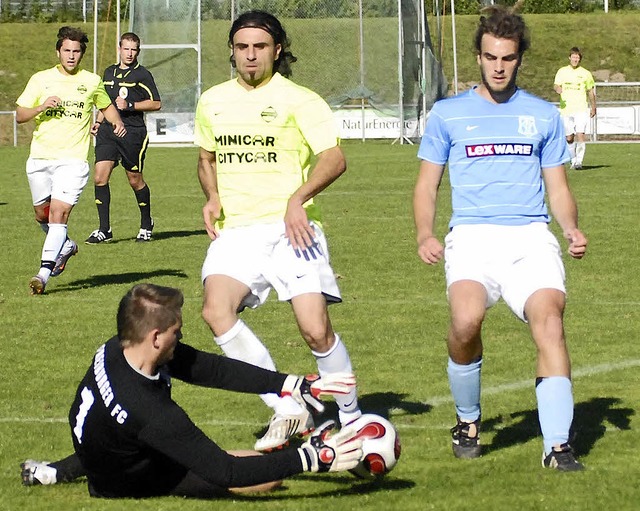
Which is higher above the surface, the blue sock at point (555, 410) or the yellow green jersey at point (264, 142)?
the yellow green jersey at point (264, 142)

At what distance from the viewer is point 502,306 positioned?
37.0 feet

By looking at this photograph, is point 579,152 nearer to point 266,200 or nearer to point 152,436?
point 266,200

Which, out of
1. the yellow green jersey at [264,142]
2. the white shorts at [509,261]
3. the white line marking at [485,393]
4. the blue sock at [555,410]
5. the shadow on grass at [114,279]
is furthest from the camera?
the shadow on grass at [114,279]

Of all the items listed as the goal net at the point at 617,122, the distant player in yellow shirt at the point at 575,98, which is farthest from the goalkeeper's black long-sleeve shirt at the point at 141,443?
the goal net at the point at 617,122

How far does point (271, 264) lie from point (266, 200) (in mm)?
335

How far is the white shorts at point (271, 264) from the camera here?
6.76 metres

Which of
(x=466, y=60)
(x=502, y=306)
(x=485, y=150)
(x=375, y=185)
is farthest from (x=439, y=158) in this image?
(x=466, y=60)

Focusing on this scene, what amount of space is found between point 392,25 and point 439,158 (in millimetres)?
32047

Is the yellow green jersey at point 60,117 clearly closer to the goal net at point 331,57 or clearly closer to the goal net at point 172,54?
the goal net at point 331,57

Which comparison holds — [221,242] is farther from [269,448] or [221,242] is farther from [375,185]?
[375,185]

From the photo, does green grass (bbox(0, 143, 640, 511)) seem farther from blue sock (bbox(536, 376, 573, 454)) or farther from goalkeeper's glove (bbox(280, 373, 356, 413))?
goalkeeper's glove (bbox(280, 373, 356, 413))

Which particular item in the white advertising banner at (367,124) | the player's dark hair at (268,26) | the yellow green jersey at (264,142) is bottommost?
the white advertising banner at (367,124)

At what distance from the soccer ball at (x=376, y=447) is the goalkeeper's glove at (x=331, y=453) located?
11 centimetres

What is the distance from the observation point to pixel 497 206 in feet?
20.8
